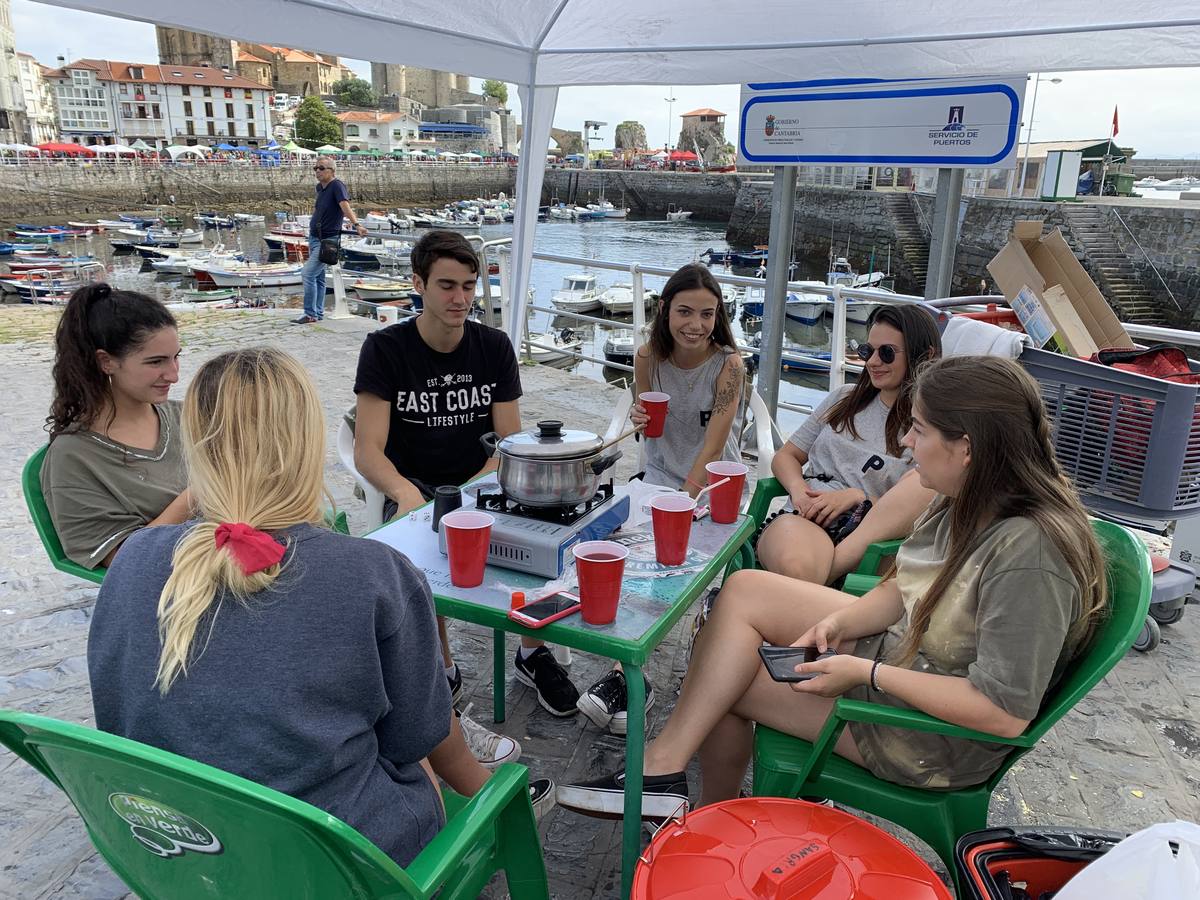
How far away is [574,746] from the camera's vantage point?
2.42 meters

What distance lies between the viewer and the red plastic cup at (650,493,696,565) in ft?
6.14

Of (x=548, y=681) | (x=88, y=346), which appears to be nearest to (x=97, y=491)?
(x=88, y=346)

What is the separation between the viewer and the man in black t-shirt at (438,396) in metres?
2.70

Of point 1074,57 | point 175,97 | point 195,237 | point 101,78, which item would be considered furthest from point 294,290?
point 101,78

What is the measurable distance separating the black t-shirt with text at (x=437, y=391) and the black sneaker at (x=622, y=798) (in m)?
1.37

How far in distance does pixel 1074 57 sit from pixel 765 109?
1367 mm

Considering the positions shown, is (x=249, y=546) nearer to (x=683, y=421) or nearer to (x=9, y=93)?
(x=683, y=421)

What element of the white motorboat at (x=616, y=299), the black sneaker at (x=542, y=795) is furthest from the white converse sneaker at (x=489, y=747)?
the white motorboat at (x=616, y=299)

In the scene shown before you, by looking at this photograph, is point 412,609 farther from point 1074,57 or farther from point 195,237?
point 195,237

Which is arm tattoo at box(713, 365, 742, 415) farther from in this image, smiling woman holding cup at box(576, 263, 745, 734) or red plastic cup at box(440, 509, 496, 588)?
red plastic cup at box(440, 509, 496, 588)

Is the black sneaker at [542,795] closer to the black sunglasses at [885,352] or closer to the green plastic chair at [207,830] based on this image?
the green plastic chair at [207,830]

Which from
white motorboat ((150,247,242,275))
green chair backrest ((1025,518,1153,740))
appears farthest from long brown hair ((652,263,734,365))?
white motorboat ((150,247,242,275))

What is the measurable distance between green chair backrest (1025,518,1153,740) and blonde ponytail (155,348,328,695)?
137 cm

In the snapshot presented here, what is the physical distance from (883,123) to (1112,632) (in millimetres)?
2654
